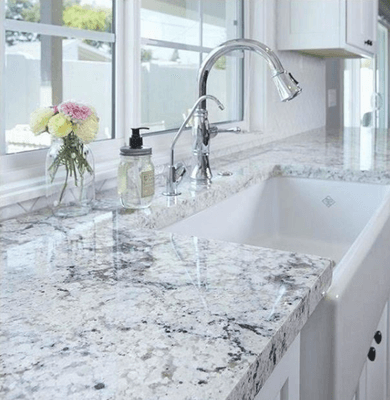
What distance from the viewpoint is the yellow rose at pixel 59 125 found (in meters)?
1.20

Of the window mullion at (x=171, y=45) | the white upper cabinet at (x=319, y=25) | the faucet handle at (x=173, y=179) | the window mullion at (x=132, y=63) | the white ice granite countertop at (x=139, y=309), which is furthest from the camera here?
the white upper cabinet at (x=319, y=25)

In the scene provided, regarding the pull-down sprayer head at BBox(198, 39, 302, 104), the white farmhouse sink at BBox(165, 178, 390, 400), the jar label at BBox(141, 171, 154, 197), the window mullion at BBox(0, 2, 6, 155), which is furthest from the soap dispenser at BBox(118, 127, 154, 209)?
the pull-down sprayer head at BBox(198, 39, 302, 104)

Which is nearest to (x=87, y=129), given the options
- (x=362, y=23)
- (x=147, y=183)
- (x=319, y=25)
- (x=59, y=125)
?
(x=59, y=125)

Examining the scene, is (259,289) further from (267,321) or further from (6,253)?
(6,253)

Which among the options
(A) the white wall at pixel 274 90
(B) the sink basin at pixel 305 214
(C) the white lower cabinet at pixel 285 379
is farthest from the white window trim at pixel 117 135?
(C) the white lower cabinet at pixel 285 379

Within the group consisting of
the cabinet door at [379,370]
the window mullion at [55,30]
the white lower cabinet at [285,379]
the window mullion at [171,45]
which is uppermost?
the window mullion at [171,45]

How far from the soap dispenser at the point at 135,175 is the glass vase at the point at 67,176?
82 millimetres

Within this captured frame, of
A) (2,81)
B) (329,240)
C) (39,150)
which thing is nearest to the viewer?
(2,81)

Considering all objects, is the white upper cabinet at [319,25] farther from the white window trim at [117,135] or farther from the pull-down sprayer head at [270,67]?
the pull-down sprayer head at [270,67]

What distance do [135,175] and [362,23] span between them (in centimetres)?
217

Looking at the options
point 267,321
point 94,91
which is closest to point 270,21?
point 94,91

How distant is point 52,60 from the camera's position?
150 cm

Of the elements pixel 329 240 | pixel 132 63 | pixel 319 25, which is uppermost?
pixel 319 25

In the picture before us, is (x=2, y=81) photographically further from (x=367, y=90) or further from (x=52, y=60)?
(x=367, y=90)
